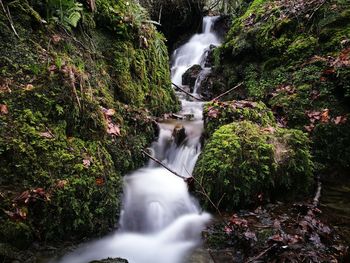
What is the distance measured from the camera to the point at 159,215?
416cm

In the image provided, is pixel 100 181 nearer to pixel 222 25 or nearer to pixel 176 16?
pixel 176 16

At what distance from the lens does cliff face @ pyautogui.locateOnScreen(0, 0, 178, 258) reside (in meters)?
3.22

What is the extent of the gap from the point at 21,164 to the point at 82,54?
2.24 meters

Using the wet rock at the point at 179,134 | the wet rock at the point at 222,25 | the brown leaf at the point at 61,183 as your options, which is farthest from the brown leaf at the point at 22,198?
the wet rock at the point at 222,25

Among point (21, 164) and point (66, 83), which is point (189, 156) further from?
point (21, 164)

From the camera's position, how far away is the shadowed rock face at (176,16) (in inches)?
473

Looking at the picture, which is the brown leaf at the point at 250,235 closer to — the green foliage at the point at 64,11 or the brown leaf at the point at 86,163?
the brown leaf at the point at 86,163

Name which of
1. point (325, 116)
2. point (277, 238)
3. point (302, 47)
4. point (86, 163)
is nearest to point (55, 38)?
point (86, 163)

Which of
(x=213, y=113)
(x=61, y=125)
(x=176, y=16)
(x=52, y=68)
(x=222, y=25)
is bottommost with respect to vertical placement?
(x=61, y=125)

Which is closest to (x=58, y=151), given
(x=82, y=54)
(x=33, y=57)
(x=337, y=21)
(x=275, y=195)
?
(x=33, y=57)

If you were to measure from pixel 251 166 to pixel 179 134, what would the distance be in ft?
5.51

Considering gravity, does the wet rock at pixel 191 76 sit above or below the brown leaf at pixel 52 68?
above

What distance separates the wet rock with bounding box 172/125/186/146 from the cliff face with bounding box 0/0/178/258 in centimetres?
41

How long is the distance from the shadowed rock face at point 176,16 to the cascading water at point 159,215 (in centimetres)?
726
